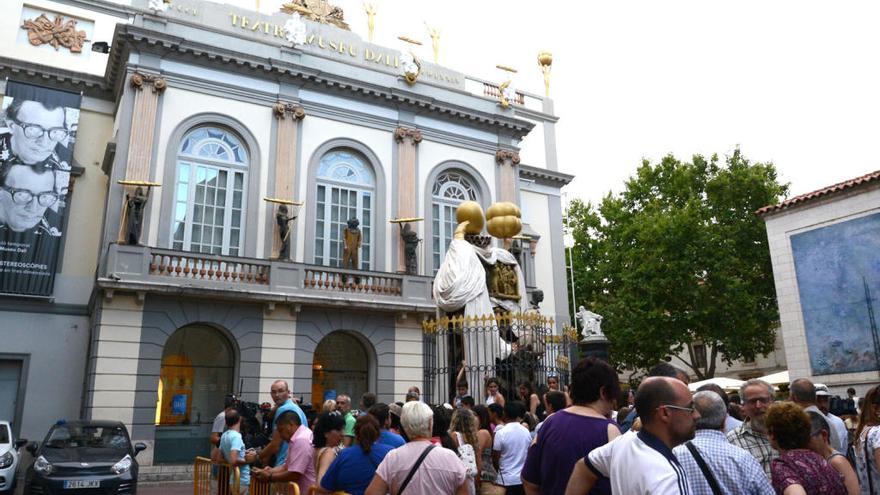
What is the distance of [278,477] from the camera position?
6070mm

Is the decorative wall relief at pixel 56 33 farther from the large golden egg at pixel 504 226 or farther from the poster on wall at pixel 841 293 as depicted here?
the poster on wall at pixel 841 293

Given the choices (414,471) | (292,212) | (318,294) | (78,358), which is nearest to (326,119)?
(292,212)

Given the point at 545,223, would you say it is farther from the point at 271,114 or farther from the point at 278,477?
the point at 278,477

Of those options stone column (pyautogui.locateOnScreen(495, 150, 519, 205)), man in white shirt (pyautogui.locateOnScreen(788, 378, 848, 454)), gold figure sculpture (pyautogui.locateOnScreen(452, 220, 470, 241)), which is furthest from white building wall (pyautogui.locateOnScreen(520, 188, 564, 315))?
man in white shirt (pyautogui.locateOnScreen(788, 378, 848, 454))

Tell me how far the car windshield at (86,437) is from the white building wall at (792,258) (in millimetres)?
18424

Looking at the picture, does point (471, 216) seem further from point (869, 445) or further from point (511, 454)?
point (869, 445)

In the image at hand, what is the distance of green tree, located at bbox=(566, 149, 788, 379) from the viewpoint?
28.6 m

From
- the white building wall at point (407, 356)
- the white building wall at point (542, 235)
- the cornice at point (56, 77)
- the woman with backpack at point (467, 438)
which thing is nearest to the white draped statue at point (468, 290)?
the woman with backpack at point (467, 438)

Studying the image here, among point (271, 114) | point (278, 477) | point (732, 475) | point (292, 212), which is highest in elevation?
point (271, 114)

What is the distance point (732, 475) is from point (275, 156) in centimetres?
1927

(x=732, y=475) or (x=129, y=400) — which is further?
(x=129, y=400)

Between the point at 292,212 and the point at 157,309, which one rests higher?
the point at 292,212

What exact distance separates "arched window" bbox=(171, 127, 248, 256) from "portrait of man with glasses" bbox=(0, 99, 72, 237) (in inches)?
127

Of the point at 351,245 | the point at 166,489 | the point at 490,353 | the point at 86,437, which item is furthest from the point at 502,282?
the point at 351,245
